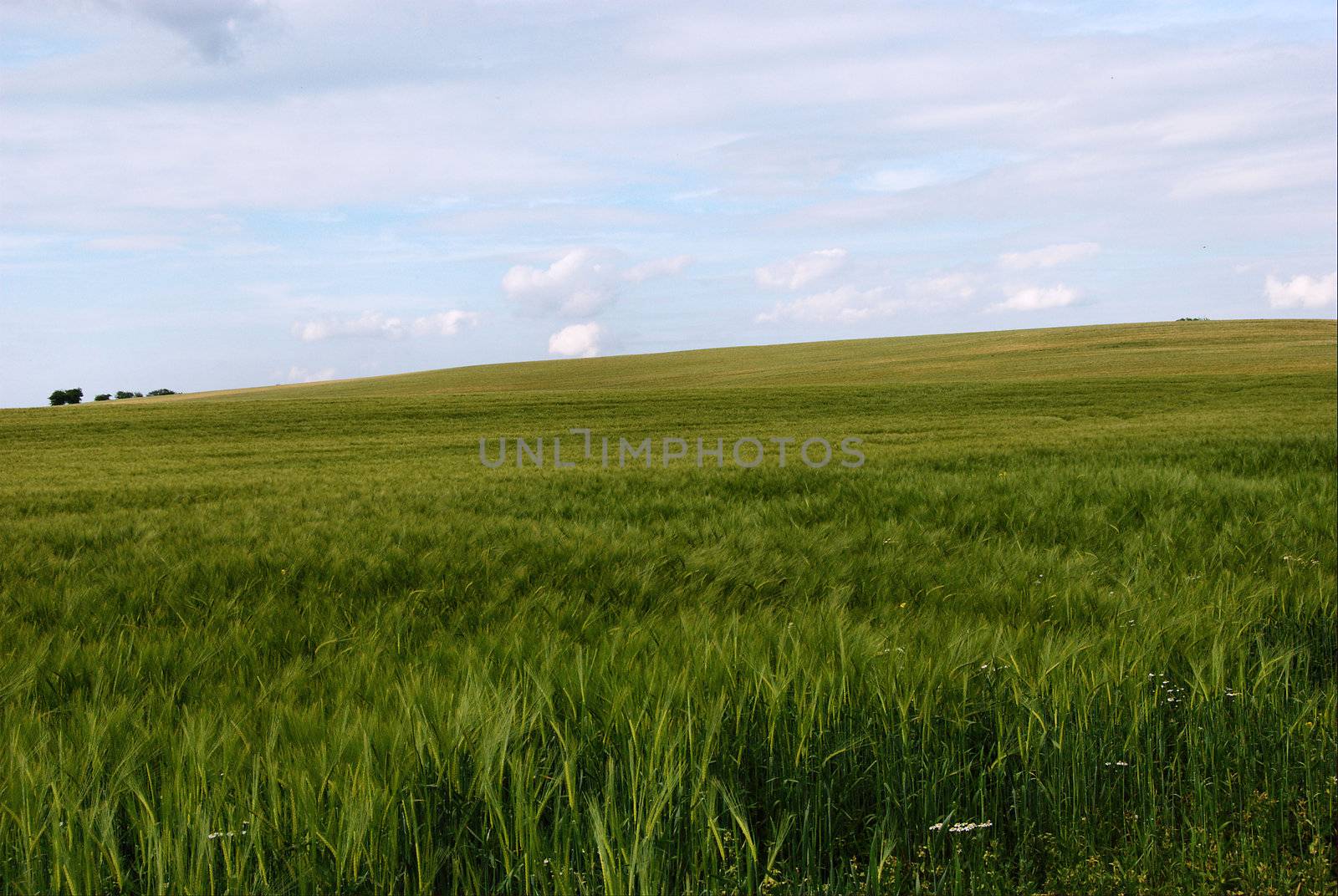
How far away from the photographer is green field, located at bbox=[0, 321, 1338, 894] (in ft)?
5.38

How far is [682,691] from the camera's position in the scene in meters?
2.12

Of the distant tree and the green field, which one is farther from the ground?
the distant tree

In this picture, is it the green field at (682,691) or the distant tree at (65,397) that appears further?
the distant tree at (65,397)

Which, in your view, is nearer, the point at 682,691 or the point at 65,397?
the point at 682,691

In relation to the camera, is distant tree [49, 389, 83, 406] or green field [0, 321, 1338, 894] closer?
green field [0, 321, 1338, 894]

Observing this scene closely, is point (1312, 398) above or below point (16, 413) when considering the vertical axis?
below

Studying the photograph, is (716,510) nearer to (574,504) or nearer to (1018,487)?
(574,504)

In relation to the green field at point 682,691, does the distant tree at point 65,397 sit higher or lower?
higher

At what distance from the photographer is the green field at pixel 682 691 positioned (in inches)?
64.6

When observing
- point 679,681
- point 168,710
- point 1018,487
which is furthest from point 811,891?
point 1018,487

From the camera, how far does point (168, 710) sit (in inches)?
93.0

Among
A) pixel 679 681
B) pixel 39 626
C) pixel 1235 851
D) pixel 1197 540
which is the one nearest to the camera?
pixel 1235 851

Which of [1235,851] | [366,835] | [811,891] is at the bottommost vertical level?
[1235,851]

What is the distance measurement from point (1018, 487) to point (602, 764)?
21.0 feet
